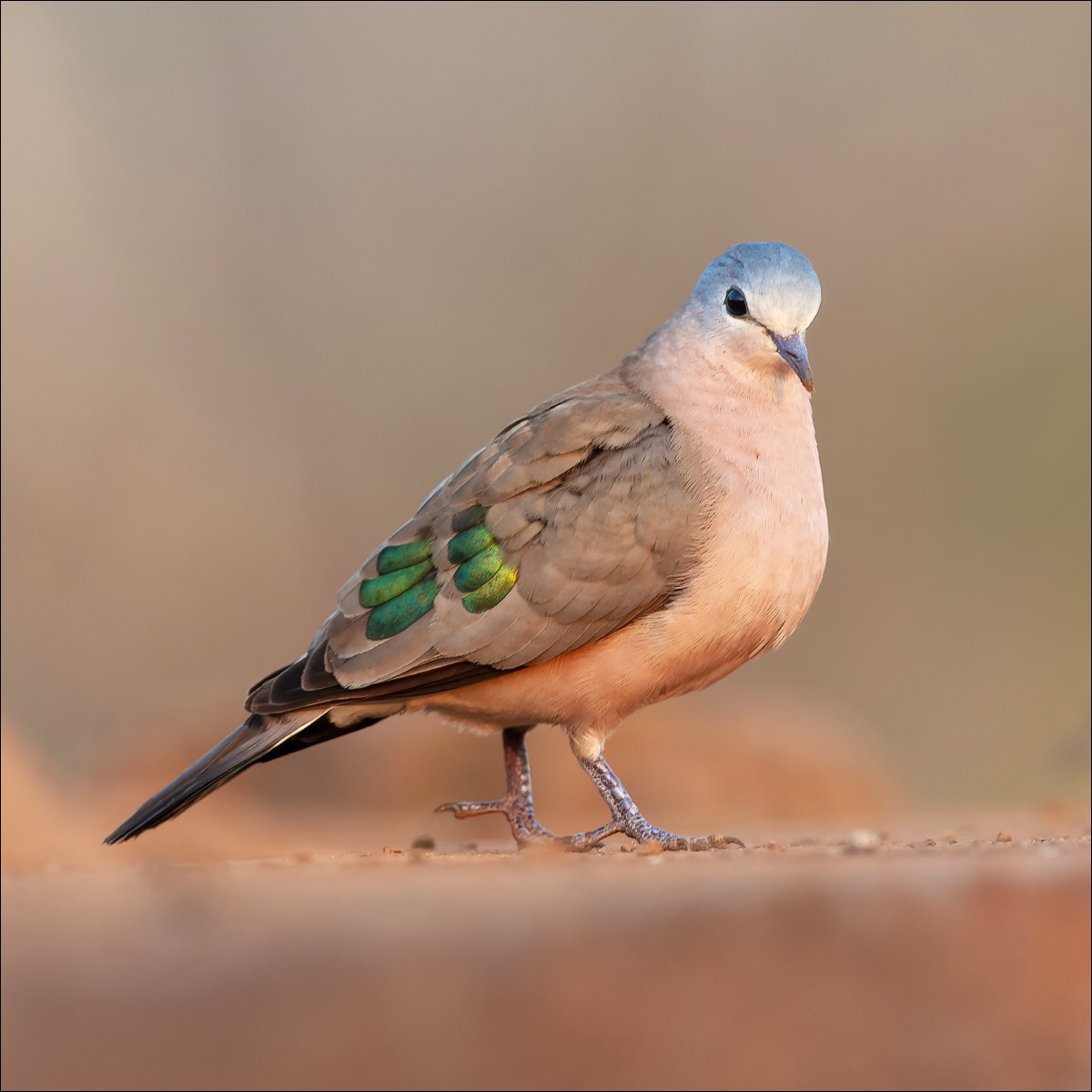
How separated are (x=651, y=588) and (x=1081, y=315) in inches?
481

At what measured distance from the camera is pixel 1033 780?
38.6ft

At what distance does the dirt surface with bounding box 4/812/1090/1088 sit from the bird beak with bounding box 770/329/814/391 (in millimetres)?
2063

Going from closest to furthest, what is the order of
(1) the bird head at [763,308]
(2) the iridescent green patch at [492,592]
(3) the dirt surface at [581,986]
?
(3) the dirt surface at [581,986]
(2) the iridescent green patch at [492,592]
(1) the bird head at [763,308]

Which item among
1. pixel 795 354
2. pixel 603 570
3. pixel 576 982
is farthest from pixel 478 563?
pixel 576 982

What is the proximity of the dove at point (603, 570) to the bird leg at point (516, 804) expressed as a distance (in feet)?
1.16

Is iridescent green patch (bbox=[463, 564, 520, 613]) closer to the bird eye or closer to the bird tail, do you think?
the bird tail

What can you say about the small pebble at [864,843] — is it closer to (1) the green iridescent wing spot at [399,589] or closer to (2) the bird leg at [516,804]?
(2) the bird leg at [516,804]

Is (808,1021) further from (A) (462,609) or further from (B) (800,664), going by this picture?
(B) (800,664)

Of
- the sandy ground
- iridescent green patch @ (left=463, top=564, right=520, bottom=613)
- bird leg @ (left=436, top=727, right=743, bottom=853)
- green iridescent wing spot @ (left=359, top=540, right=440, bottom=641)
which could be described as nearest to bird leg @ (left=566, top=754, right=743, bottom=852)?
bird leg @ (left=436, top=727, right=743, bottom=853)

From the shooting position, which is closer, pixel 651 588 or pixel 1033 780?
pixel 651 588

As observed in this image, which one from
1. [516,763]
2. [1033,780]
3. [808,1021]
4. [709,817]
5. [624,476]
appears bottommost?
[1033,780]

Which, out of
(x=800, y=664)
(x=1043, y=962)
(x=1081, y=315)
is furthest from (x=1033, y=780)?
(x=1043, y=962)

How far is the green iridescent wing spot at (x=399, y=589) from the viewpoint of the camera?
4883mm

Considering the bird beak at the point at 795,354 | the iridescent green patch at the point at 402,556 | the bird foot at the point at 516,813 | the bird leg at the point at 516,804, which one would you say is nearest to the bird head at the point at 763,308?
the bird beak at the point at 795,354
